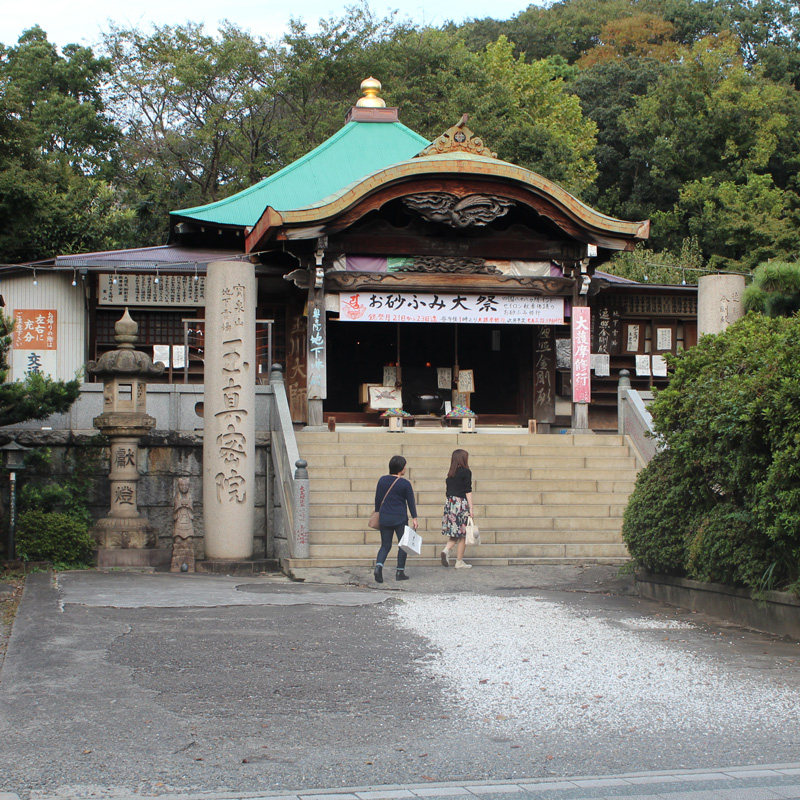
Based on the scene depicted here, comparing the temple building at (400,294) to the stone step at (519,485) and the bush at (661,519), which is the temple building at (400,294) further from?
the bush at (661,519)

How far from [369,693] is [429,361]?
1573 centimetres

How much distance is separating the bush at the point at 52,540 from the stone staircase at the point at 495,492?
2.85m

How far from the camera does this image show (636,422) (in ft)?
51.7

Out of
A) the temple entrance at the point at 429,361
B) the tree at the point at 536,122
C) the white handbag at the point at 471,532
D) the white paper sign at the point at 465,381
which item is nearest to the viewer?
the white handbag at the point at 471,532

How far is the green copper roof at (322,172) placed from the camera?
21.7 m

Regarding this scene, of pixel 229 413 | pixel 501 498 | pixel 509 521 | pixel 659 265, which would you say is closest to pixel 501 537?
pixel 509 521

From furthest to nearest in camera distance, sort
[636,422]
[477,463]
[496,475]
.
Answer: [636,422] < [477,463] < [496,475]

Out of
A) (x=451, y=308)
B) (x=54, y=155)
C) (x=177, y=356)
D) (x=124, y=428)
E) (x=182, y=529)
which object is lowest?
(x=182, y=529)

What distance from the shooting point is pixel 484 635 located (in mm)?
7781

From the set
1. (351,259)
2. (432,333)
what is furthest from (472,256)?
(432,333)

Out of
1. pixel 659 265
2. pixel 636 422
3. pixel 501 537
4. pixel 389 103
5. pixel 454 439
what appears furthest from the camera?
pixel 389 103

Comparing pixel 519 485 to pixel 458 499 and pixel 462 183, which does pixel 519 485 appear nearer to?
pixel 458 499

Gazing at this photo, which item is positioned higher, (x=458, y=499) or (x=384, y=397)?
(x=384, y=397)

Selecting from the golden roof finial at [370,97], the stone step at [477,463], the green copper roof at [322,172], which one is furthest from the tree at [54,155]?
the stone step at [477,463]
